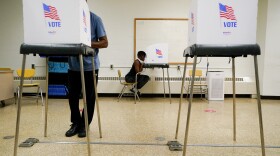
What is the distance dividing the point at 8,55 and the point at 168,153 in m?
5.18

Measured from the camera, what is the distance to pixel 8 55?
5387mm

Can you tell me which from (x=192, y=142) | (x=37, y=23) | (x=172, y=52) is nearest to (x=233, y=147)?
(x=192, y=142)

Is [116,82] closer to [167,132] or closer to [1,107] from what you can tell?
[1,107]

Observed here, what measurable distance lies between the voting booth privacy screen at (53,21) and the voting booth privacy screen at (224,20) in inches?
31.4

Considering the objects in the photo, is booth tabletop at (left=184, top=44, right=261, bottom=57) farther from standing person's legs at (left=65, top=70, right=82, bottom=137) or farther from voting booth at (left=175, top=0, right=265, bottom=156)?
standing person's legs at (left=65, top=70, right=82, bottom=137)

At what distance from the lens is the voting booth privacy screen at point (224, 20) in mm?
1394

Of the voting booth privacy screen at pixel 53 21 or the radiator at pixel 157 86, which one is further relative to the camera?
the radiator at pixel 157 86

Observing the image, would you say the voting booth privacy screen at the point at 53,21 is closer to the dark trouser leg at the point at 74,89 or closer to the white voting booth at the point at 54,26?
the white voting booth at the point at 54,26

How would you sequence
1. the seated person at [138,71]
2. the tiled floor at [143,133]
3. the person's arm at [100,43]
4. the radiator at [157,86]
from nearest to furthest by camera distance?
1. the tiled floor at [143,133]
2. the person's arm at [100,43]
3. the seated person at [138,71]
4. the radiator at [157,86]

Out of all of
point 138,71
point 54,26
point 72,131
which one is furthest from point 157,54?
point 54,26

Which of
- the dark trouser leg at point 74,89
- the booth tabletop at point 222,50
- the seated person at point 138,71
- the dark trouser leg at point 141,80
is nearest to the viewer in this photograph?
the booth tabletop at point 222,50

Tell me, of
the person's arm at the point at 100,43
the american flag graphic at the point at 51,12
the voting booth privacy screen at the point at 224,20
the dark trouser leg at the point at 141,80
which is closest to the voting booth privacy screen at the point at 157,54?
the dark trouser leg at the point at 141,80

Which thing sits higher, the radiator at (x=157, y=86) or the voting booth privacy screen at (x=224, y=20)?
the voting booth privacy screen at (x=224, y=20)

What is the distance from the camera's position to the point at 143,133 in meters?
2.41
